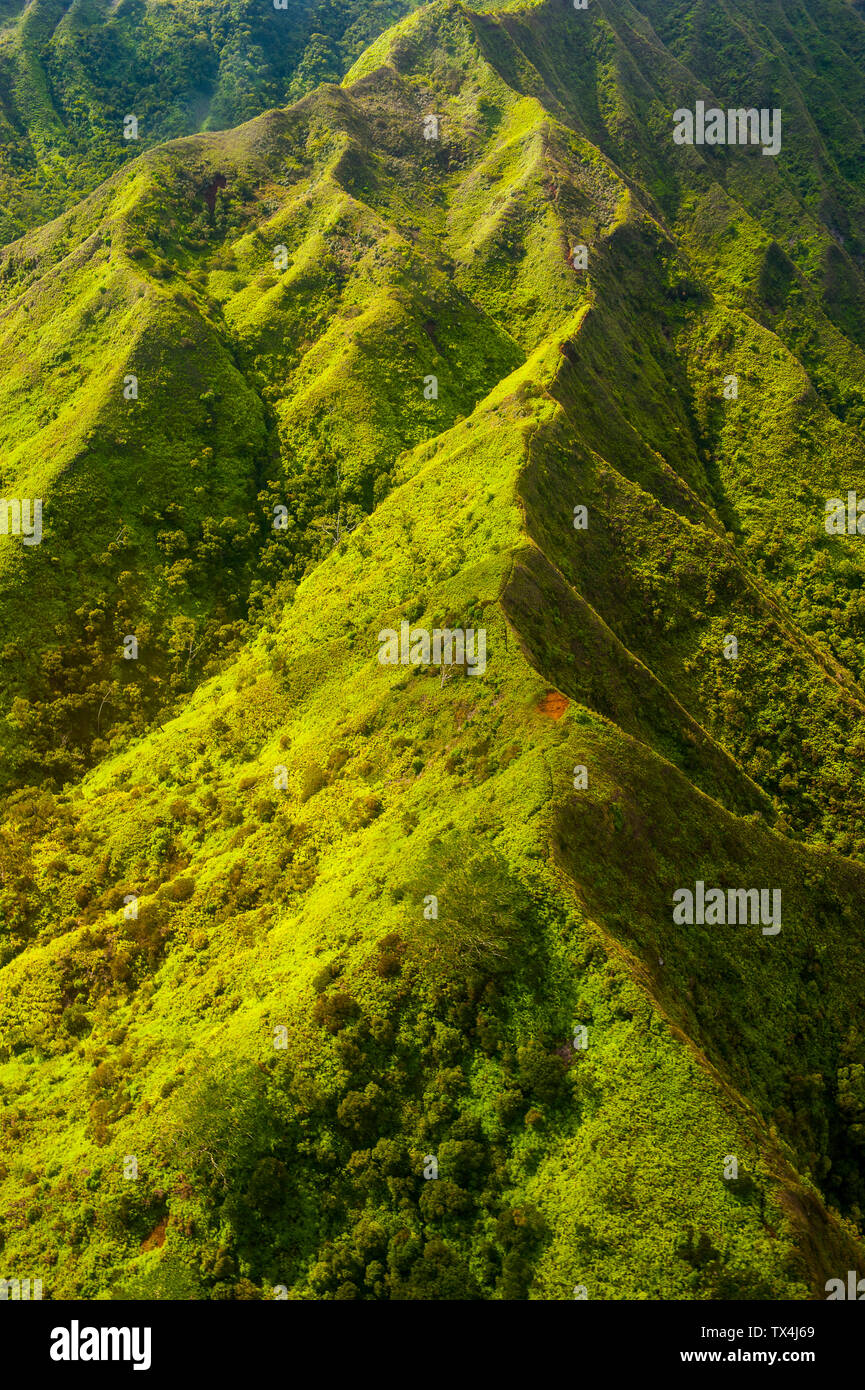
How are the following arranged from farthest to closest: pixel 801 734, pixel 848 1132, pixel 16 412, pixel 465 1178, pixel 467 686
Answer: pixel 16 412 → pixel 801 734 → pixel 467 686 → pixel 848 1132 → pixel 465 1178

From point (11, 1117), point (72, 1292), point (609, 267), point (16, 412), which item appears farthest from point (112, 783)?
point (609, 267)

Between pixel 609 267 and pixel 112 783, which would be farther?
pixel 609 267

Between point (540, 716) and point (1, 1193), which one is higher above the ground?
point (540, 716)

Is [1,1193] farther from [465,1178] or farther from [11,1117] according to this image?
[465,1178]

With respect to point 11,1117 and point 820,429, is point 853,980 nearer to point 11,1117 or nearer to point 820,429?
point 11,1117

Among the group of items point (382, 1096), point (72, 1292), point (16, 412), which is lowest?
point (72, 1292)

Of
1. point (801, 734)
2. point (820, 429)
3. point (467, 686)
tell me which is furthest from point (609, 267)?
point (467, 686)

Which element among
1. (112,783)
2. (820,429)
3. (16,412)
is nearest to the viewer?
(112,783)
